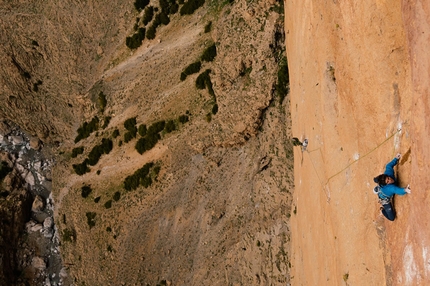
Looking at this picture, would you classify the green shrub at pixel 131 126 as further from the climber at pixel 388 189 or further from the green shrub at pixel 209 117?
the climber at pixel 388 189

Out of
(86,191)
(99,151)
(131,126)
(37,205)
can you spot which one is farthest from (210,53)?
(37,205)

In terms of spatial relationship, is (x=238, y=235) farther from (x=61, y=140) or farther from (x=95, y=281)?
(x=61, y=140)

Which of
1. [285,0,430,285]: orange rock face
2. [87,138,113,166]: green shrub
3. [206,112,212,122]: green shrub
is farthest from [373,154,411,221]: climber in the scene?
[87,138,113,166]: green shrub

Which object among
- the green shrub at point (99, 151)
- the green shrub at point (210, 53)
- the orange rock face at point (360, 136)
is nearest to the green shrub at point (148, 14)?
the green shrub at point (210, 53)

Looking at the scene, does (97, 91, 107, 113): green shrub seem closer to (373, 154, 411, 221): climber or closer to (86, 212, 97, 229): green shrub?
(86, 212, 97, 229): green shrub

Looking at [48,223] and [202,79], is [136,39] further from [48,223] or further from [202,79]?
[48,223]

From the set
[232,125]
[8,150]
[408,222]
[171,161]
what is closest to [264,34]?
[232,125]

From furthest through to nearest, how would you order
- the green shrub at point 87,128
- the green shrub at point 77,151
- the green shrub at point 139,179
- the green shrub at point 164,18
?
the green shrub at point 77,151 < the green shrub at point 87,128 < the green shrub at point 164,18 < the green shrub at point 139,179
